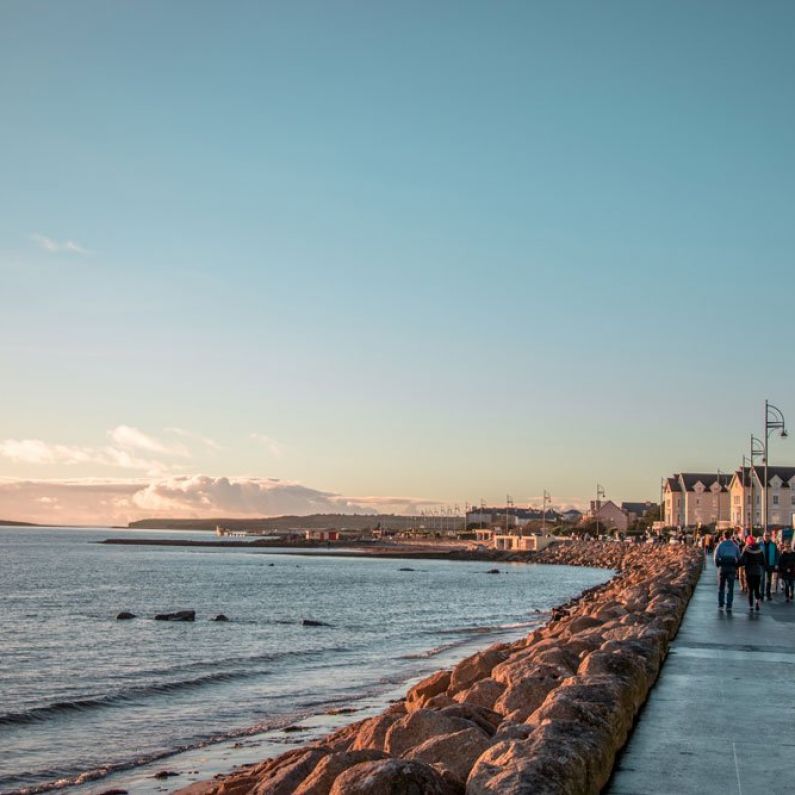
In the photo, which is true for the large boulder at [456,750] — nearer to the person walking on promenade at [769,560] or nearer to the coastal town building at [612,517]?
the person walking on promenade at [769,560]

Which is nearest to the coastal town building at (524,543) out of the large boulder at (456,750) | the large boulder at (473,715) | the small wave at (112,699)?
the small wave at (112,699)

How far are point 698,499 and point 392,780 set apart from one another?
116 metres

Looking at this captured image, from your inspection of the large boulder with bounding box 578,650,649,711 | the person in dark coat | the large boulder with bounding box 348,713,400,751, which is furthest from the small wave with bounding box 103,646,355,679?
the large boulder with bounding box 578,650,649,711

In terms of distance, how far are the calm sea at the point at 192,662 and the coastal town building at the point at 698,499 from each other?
213 feet

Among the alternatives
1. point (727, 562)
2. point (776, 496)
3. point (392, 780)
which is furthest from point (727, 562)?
point (776, 496)

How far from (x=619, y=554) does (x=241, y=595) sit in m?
45.3

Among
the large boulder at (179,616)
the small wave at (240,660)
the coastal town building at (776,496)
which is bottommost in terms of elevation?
the large boulder at (179,616)

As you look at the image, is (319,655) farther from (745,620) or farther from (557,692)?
(557,692)

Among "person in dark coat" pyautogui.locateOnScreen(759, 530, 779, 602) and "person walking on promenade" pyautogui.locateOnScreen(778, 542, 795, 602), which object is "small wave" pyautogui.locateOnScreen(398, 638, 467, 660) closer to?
"person in dark coat" pyautogui.locateOnScreen(759, 530, 779, 602)

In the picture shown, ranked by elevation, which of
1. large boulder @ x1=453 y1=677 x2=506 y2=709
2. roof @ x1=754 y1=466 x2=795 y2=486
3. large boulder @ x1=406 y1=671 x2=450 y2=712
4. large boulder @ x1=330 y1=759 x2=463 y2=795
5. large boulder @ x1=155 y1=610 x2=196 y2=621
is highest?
roof @ x1=754 y1=466 x2=795 y2=486

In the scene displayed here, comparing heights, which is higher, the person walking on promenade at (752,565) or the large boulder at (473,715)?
the person walking on promenade at (752,565)

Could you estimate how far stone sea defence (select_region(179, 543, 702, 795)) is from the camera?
5094 mm

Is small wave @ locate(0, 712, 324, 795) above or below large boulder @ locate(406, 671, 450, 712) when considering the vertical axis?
below

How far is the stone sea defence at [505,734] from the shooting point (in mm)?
5094
